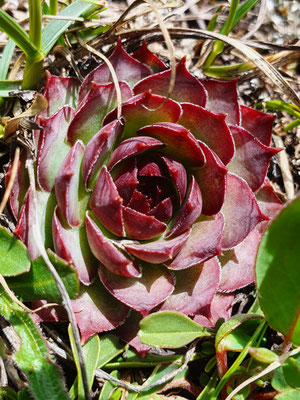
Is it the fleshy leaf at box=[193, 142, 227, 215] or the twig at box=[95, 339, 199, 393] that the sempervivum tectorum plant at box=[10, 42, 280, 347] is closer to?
the fleshy leaf at box=[193, 142, 227, 215]

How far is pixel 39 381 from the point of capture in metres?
1.44

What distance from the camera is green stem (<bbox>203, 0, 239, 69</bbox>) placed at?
6.03 ft

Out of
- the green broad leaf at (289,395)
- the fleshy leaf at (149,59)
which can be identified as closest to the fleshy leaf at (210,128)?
the fleshy leaf at (149,59)

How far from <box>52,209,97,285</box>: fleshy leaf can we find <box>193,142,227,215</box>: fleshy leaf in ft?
1.41

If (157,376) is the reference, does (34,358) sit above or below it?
above

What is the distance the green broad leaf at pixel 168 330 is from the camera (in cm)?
151

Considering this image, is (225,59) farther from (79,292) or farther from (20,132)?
(79,292)

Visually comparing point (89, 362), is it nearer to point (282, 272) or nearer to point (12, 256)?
point (12, 256)

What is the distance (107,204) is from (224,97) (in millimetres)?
617

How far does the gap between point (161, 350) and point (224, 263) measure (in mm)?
393

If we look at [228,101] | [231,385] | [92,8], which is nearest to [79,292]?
[231,385]

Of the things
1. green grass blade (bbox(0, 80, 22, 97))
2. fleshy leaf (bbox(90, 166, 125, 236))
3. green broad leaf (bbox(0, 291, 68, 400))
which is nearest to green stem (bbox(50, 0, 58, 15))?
green grass blade (bbox(0, 80, 22, 97))

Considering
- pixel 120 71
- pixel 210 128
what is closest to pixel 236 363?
pixel 210 128

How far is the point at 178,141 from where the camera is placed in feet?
5.16
